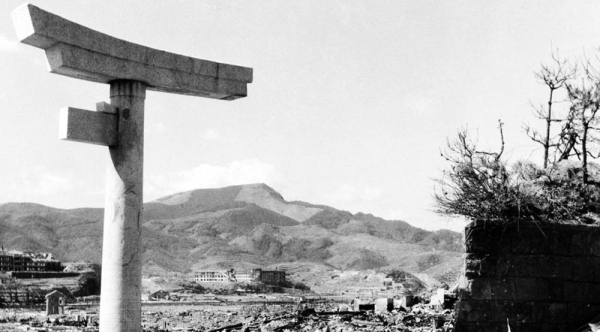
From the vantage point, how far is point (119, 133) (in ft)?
30.4

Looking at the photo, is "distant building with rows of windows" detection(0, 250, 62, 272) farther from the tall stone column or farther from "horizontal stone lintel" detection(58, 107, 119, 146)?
"horizontal stone lintel" detection(58, 107, 119, 146)

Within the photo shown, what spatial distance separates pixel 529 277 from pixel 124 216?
5232 mm

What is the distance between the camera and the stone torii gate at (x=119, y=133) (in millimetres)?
8797

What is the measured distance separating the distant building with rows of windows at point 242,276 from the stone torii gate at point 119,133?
10958 centimetres

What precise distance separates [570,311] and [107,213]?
596cm

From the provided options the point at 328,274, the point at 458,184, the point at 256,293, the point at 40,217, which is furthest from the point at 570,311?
the point at 40,217

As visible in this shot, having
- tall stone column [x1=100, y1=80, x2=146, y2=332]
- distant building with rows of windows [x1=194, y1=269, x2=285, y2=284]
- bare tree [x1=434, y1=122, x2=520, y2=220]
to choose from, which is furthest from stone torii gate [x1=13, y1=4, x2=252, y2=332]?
distant building with rows of windows [x1=194, y1=269, x2=285, y2=284]

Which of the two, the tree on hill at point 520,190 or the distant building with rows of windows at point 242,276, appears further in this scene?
the distant building with rows of windows at point 242,276

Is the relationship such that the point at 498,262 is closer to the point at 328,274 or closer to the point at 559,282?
the point at 559,282

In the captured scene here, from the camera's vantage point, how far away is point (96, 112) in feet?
29.9

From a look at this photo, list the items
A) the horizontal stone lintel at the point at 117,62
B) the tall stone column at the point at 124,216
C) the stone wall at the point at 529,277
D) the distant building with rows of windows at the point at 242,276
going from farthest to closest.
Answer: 1. the distant building with rows of windows at the point at 242,276
2. the tall stone column at the point at 124,216
3. the horizontal stone lintel at the point at 117,62
4. the stone wall at the point at 529,277

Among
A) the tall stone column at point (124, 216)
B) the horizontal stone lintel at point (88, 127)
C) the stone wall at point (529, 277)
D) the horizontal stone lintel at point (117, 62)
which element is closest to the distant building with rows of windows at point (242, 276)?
the horizontal stone lintel at point (117, 62)

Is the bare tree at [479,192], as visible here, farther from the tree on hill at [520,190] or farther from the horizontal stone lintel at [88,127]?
the horizontal stone lintel at [88,127]

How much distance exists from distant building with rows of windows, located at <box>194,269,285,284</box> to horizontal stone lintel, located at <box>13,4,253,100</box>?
10913 centimetres
